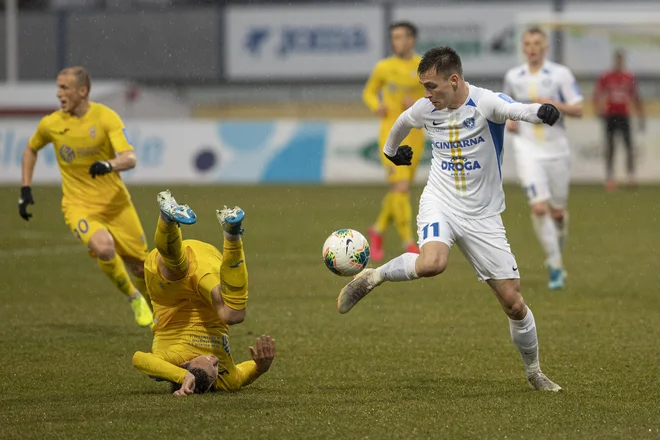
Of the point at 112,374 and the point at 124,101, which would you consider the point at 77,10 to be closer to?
the point at 124,101

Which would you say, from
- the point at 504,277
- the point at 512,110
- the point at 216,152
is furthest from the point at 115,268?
the point at 216,152

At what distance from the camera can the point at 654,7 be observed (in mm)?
32125

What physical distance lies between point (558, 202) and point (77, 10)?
27.6 m

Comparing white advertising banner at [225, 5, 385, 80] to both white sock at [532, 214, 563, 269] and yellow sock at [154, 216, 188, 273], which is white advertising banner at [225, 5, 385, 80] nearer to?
white sock at [532, 214, 563, 269]

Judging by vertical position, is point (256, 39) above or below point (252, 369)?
above

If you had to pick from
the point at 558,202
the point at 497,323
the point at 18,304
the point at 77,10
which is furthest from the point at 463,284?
the point at 77,10

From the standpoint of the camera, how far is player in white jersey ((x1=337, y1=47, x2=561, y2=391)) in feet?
23.1

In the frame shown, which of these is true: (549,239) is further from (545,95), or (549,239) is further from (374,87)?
(374,87)

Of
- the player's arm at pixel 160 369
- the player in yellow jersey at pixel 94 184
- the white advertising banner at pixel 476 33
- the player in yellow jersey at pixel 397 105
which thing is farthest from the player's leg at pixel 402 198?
the white advertising banner at pixel 476 33

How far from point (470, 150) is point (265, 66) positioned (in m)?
29.0

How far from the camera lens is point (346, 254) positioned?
7.36 m

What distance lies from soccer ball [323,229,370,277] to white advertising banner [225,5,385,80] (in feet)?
90.9

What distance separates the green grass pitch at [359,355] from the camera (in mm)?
6266

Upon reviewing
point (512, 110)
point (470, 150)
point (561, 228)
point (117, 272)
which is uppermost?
point (512, 110)
